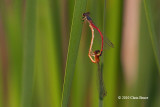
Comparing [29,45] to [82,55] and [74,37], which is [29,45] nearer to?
[74,37]

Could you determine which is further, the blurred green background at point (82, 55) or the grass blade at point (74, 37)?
the blurred green background at point (82, 55)

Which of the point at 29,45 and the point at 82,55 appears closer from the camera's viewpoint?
the point at 29,45

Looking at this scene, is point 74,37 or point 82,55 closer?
point 74,37

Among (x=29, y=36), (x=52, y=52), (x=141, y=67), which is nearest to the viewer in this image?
(x=29, y=36)

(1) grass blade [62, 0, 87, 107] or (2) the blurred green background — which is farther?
(2) the blurred green background

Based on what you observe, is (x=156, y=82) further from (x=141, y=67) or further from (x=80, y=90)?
(x=80, y=90)

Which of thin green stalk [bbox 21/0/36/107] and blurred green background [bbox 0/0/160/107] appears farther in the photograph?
blurred green background [bbox 0/0/160/107]

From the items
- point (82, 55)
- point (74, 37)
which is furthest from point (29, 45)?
point (82, 55)

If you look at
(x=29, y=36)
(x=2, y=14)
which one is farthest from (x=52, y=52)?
(x=2, y=14)
